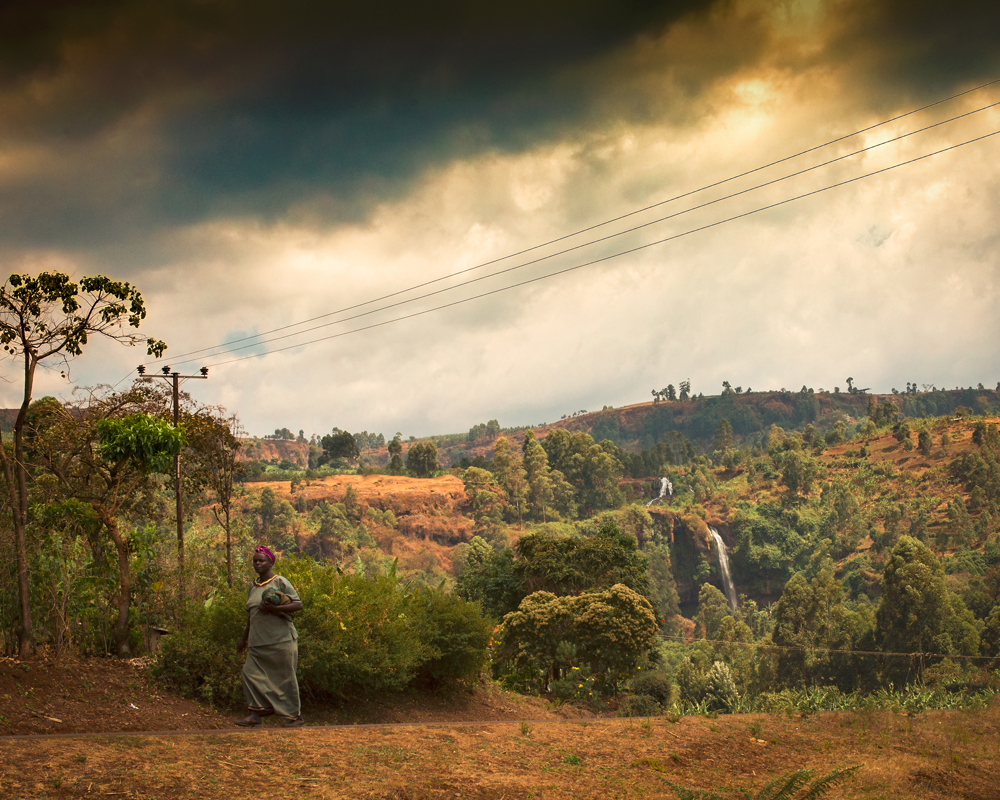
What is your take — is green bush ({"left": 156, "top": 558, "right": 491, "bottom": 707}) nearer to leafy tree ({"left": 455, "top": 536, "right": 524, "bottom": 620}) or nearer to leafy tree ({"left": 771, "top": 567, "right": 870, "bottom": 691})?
leafy tree ({"left": 455, "top": 536, "right": 524, "bottom": 620})

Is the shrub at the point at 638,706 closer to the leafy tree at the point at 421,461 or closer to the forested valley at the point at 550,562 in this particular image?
the forested valley at the point at 550,562

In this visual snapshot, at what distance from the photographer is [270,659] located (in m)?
8.24

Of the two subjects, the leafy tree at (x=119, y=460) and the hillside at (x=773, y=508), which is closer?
the leafy tree at (x=119, y=460)

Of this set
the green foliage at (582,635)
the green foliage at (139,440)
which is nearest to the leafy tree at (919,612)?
the green foliage at (582,635)

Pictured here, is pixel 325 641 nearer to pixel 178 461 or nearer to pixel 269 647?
pixel 269 647

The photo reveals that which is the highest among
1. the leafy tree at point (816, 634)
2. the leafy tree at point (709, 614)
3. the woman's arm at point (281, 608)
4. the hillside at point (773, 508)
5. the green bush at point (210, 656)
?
the woman's arm at point (281, 608)

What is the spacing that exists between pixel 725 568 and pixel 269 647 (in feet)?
369

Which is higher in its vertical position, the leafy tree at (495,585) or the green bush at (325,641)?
the green bush at (325,641)

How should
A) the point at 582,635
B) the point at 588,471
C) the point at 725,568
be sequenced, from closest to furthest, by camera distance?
the point at 582,635 → the point at 725,568 → the point at 588,471

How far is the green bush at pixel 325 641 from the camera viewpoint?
33.1 feet

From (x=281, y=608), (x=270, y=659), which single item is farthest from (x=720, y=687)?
(x=281, y=608)

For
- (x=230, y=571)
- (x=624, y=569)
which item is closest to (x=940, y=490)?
(x=624, y=569)

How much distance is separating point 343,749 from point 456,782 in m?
1.32

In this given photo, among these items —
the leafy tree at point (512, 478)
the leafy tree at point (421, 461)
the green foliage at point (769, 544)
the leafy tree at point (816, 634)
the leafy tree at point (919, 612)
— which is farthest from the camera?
the leafy tree at point (421, 461)
